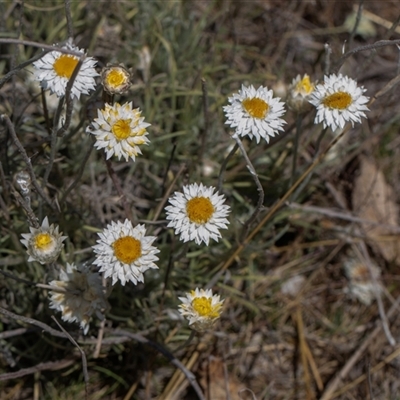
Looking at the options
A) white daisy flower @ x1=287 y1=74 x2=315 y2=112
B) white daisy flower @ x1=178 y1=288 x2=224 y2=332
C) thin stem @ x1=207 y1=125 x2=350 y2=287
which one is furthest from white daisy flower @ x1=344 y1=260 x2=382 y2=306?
white daisy flower @ x1=178 y1=288 x2=224 y2=332

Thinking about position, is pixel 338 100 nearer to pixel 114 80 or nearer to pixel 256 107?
pixel 256 107

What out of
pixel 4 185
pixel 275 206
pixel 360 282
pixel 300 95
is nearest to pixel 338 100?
pixel 300 95

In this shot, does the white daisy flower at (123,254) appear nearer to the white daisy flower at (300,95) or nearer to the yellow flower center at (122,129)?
the yellow flower center at (122,129)

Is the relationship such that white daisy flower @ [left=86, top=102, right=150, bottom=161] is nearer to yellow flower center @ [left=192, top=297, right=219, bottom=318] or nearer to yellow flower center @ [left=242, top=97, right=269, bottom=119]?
yellow flower center @ [left=242, top=97, right=269, bottom=119]

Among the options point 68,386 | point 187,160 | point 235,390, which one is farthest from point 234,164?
point 68,386

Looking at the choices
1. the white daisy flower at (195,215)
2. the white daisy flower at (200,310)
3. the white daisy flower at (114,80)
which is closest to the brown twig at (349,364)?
the white daisy flower at (200,310)
